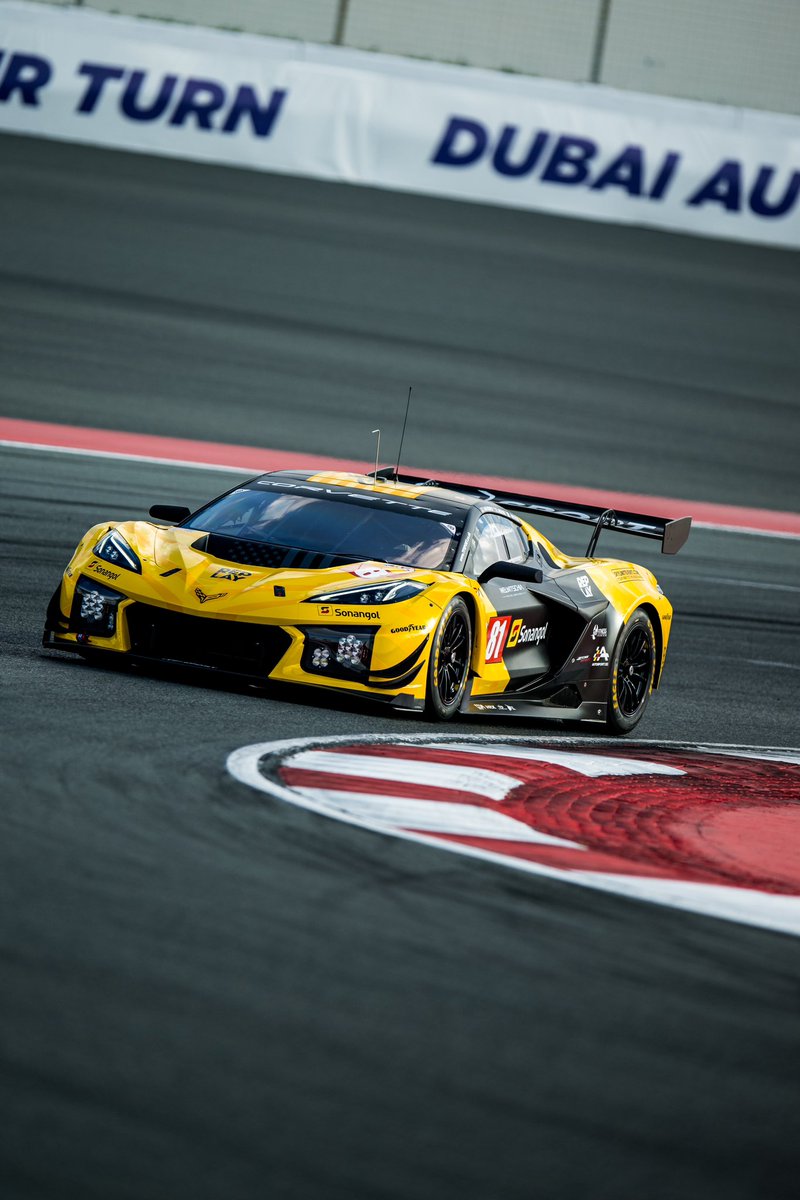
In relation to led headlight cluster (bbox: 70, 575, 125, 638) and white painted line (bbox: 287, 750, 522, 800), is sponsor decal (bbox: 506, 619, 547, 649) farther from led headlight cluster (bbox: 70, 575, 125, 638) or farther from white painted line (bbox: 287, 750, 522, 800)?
white painted line (bbox: 287, 750, 522, 800)

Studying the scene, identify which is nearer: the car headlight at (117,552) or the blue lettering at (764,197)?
the car headlight at (117,552)

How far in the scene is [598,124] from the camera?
26484 millimetres

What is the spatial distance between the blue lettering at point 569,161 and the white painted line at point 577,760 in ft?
62.4

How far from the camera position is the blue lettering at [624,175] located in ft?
88.1

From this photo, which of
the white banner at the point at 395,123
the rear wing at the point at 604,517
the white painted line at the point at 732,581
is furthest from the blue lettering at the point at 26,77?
the rear wing at the point at 604,517

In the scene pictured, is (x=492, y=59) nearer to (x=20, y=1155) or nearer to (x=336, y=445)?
(x=336, y=445)

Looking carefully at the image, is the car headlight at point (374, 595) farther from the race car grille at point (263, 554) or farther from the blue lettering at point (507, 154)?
the blue lettering at point (507, 154)

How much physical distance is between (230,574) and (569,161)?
62.9 ft

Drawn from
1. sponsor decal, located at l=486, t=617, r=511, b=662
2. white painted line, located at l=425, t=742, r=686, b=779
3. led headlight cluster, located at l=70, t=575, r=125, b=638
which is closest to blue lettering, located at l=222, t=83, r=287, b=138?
sponsor decal, located at l=486, t=617, r=511, b=662

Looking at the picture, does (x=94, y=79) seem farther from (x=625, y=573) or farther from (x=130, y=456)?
(x=625, y=573)

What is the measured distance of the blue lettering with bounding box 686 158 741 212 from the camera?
26891 mm

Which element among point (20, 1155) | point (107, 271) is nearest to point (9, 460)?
point (107, 271)

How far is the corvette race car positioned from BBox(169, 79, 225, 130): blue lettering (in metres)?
16.5

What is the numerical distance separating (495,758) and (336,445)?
12.7 meters
